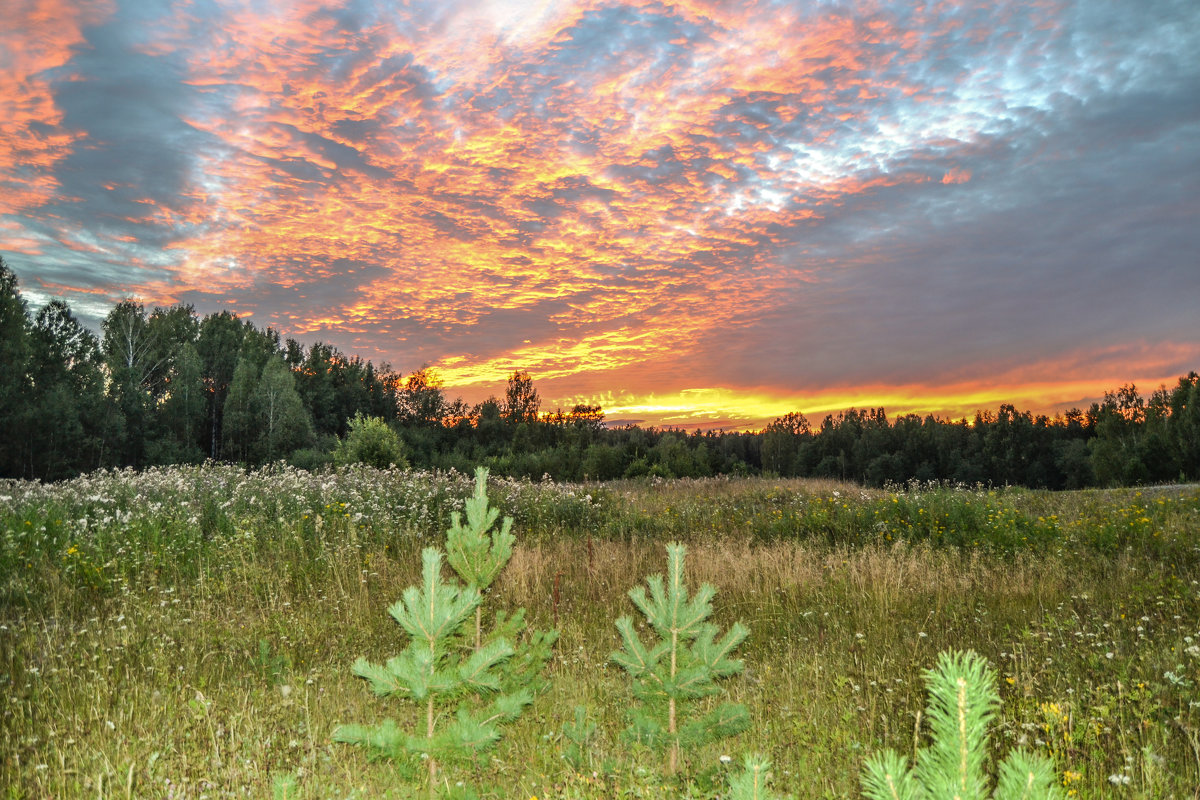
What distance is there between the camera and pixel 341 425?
58250mm

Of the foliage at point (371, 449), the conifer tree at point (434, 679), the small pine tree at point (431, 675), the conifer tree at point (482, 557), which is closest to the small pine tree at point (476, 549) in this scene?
the conifer tree at point (482, 557)

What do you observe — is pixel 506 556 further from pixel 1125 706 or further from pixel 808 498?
pixel 808 498

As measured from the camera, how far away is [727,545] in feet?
34.2

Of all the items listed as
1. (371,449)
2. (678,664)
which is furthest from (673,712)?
(371,449)

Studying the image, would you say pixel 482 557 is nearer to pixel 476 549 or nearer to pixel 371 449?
pixel 476 549

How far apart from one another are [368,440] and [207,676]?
1747cm

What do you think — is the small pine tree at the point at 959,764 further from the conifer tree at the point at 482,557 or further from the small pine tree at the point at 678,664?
the conifer tree at the point at 482,557

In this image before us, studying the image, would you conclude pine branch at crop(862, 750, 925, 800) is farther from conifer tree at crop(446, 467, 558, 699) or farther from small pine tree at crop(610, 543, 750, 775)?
conifer tree at crop(446, 467, 558, 699)

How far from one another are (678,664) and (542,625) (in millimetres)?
3631

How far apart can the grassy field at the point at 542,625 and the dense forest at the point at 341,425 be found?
1171 cm

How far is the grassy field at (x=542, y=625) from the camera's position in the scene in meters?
3.74

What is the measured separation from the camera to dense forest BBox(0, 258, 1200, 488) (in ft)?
106

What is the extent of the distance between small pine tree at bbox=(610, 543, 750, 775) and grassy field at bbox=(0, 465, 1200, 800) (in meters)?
0.22

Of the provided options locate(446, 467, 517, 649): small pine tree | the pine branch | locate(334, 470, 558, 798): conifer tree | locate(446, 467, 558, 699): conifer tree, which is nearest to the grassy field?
locate(334, 470, 558, 798): conifer tree
